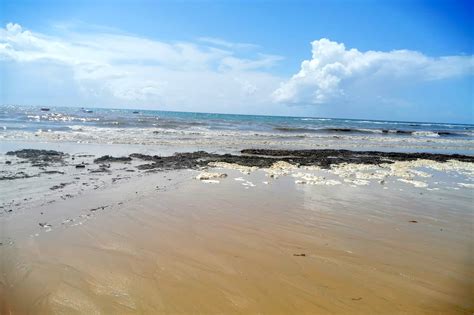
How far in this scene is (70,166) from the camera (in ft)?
35.9

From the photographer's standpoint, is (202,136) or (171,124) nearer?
(202,136)

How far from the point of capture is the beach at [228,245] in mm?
3691

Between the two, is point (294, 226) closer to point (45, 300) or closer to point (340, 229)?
point (340, 229)

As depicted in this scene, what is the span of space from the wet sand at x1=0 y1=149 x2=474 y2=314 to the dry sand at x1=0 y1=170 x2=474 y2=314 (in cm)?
2

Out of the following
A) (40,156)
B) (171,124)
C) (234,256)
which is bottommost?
(234,256)

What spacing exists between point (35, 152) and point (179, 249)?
36.7ft

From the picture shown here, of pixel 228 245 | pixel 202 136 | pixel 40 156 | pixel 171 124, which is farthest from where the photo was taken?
pixel 171 124

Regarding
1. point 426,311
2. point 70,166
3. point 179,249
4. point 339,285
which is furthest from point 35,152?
point 426,311

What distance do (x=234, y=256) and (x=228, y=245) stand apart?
0.40 metres

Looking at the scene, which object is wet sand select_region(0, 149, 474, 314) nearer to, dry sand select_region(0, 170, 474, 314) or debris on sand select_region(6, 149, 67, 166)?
dry sand select_region(0, 170, 474, 314)

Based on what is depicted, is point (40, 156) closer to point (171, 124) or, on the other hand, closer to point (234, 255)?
point (234, 255)

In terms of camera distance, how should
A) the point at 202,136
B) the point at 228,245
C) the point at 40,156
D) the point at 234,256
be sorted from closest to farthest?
the point at 234,256 → the point at 228,245 → the point at 40,156 → the point at 202,136

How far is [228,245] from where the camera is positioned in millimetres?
5129

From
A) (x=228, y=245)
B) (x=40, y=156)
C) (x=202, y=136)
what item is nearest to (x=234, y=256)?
(x=228, y=245)
